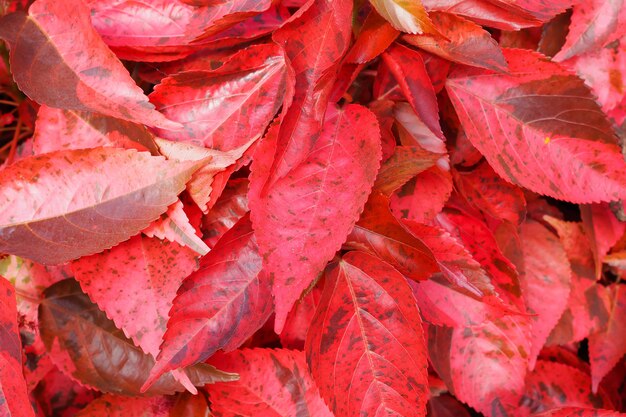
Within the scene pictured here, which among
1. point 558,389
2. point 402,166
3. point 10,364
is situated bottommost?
point 558,389

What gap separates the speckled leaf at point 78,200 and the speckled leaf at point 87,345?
3.4 inches

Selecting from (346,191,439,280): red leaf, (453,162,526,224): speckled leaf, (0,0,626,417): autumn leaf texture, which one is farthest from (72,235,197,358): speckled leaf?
(453,162,526,224): speckled leaf

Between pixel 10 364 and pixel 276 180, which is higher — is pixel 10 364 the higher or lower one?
the lower one

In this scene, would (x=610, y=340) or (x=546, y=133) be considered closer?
(x=546, y=133)

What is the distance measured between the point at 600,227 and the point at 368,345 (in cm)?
25

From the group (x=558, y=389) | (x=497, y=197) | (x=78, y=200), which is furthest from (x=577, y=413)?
(x=78, y=200)

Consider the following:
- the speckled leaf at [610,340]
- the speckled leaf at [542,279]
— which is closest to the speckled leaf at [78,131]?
the speckled leaf at [542,279]

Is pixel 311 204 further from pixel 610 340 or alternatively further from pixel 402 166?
pixel 610 340

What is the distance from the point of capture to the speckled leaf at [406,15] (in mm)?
319

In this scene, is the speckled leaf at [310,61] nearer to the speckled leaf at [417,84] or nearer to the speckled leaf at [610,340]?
the speckled leaf at [417,84]

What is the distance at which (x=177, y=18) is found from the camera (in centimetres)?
37

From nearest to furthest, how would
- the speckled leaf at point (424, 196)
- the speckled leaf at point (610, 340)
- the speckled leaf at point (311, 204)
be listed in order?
1. the speckled leaf at point (311, 204)
2. the speckled leaf at point (424, 196)
3. the speckled leaf at point (610, 340)

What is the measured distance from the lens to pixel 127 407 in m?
0.44

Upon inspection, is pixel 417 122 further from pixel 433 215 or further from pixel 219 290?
pixel 219 290
